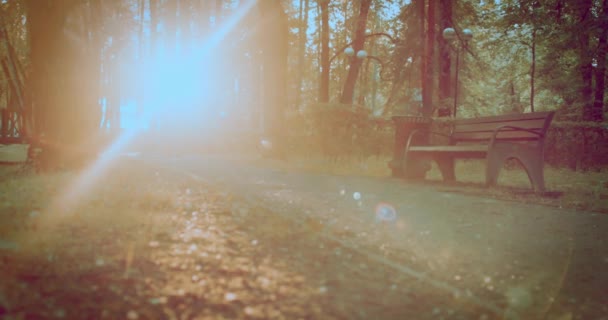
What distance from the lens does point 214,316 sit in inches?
69.7

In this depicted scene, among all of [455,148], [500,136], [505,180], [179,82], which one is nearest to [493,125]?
[500,136]

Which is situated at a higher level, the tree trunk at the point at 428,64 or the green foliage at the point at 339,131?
the tree trunk at the point at 428,64

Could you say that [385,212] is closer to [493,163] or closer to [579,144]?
[493,163]

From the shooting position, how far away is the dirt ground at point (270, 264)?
190 cm

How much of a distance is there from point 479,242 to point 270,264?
71.1 inches

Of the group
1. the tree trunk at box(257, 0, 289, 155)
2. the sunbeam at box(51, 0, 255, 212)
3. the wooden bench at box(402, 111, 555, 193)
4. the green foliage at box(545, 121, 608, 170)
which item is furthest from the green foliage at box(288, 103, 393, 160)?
the sunbeam at box(51, 0, 255, 212)

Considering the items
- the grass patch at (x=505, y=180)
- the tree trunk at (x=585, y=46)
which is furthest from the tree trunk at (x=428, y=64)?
the tree trunk at (x=585, y=46)

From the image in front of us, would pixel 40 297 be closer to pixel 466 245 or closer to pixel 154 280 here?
pixel 154 280

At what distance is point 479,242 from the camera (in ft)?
11.3

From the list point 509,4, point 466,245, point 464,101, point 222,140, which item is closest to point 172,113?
point 222,140

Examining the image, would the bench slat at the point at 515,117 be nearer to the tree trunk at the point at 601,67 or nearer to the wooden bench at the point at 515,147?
the wooden bench at the point at 515,147

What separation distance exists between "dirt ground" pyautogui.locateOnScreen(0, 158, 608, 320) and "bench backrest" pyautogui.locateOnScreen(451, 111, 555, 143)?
237cm

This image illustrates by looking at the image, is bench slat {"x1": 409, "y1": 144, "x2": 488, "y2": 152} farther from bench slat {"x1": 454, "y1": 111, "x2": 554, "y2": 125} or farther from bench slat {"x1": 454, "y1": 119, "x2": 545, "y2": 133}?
bench slat {"x1": 454, "y1": 111, "x2": 554, "y2": 125}

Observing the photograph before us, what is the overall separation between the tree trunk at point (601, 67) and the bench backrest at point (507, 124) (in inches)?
569
